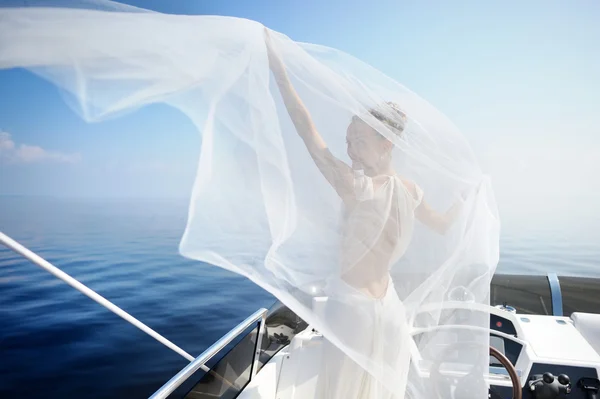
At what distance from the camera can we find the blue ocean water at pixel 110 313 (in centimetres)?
509

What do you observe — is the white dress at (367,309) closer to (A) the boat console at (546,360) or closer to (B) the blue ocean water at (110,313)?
(B) the blue ocean water at (110,313)

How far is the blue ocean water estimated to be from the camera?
509 cm

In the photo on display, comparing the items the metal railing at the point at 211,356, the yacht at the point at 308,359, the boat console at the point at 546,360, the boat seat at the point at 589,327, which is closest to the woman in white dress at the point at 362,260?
the yacht at the point at 308,359

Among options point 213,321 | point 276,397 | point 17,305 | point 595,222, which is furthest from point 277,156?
point 595,222

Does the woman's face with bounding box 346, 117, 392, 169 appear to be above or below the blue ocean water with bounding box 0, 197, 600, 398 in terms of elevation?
above

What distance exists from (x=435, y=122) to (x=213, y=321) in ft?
22.2

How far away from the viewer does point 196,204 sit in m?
1.20

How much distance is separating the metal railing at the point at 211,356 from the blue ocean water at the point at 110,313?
23.1 inches

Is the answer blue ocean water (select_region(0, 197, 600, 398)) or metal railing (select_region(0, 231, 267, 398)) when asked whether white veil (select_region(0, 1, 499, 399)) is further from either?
metal railing (select_region(0, 231, 267, 398))

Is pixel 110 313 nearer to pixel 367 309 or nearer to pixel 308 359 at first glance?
pixel 308 359

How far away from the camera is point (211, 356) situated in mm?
1596

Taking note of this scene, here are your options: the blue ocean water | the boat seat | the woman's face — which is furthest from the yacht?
the blue ocean water

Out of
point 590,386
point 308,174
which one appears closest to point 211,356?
point 308,174

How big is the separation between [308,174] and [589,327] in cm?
323
